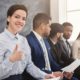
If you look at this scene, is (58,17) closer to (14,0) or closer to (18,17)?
(14,0)

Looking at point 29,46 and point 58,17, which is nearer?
point 29,46

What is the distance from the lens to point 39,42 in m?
2.75

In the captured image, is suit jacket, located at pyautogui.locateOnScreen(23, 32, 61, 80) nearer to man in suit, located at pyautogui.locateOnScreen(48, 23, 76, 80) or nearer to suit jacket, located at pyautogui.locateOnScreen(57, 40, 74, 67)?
man in suit, located at pyautogui.locateOnScreen(48, 23, 76, 80)

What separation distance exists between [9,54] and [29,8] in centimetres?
169

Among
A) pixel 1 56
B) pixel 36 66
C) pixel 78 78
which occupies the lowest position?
pixel 78 78

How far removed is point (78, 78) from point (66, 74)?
0.32m

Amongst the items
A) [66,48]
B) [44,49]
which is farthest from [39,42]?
[66,48]

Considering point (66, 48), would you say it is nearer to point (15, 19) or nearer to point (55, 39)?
point (55, 39)

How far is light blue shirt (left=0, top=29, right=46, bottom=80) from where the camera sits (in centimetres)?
215

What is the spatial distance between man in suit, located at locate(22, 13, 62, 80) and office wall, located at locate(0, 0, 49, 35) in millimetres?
751

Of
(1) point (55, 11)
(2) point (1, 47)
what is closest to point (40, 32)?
(2) point (1, 47)

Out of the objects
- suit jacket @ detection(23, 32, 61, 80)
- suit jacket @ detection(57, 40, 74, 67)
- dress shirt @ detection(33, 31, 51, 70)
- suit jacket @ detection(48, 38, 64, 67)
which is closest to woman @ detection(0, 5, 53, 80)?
suit jacket @ detection(23, 32, 61, 80)

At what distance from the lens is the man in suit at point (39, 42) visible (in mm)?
2684

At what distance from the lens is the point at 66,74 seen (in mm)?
2922
